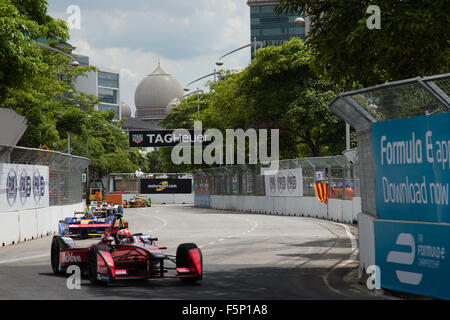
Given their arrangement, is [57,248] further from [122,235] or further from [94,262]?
[94,262]

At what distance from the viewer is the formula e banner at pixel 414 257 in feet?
29.8

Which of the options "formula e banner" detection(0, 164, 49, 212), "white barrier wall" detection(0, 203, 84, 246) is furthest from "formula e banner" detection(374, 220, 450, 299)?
"formula e banner" detection(0, 164, 49, 212)

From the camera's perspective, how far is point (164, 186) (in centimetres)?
7519

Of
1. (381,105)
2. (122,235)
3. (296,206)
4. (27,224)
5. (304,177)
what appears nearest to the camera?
(381,105)

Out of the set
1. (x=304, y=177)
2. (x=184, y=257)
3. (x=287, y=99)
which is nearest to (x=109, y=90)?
(x=287, y=99)

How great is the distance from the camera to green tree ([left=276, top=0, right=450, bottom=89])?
11641 millimetres

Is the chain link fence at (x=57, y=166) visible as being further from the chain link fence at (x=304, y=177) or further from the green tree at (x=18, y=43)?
the chain link fence at (x=304, y=177)

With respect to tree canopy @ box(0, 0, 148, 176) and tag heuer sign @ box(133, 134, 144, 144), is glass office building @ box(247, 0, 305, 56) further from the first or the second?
tag heuer sign @ box(133, 134, 144, 144)

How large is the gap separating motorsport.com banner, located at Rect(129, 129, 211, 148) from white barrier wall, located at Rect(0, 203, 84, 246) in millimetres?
29859

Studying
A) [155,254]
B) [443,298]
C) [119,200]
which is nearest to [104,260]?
[155,254]

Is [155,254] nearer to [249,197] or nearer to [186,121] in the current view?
[249,197]

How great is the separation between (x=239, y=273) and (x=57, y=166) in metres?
17.7

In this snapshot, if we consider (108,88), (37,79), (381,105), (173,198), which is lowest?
(173,198)

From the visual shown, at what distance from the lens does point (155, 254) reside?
11.3 meters
